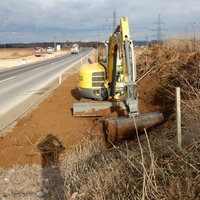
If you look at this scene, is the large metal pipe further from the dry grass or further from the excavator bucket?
the dry grass

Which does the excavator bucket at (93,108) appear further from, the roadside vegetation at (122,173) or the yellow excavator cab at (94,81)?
the roadside vegetation at (122,173)

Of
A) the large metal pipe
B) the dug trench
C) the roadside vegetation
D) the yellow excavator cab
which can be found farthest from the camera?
the yellow excavator cab

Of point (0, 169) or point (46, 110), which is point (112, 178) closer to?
point (0, 169)

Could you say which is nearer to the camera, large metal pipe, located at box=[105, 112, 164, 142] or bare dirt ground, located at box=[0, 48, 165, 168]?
bare dirt ground, located at box=[0, 48, 165, 168]

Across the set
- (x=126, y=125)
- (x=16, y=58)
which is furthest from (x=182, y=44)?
(x=16, y=58)

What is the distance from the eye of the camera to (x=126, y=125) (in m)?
6.28

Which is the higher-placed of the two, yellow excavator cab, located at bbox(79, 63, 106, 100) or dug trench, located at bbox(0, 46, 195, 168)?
yellow excavator cab, located at bbox(79, 63, 106, 100)

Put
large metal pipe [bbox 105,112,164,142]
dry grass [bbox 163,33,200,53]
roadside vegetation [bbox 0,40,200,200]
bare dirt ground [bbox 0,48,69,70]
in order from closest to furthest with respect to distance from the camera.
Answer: roadside vegetation [bbox 0,40,200,200], large metal pipe [bbox 105,112,164,142], dry grass [bbox 163,33,200,53], bare dirt ground [bbox 0,48,69,70]

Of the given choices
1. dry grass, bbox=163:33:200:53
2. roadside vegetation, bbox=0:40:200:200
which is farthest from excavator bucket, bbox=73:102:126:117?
dry grass, bbox=163:33:200:53

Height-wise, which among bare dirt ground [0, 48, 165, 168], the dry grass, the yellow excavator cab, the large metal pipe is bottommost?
bare dirt ground [0, 48, 165, 168]

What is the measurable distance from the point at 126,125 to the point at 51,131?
254cm

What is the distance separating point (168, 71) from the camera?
13.6 metres

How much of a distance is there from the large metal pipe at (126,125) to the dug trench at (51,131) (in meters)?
0.52

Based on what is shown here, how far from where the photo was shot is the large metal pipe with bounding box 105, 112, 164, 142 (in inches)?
247
